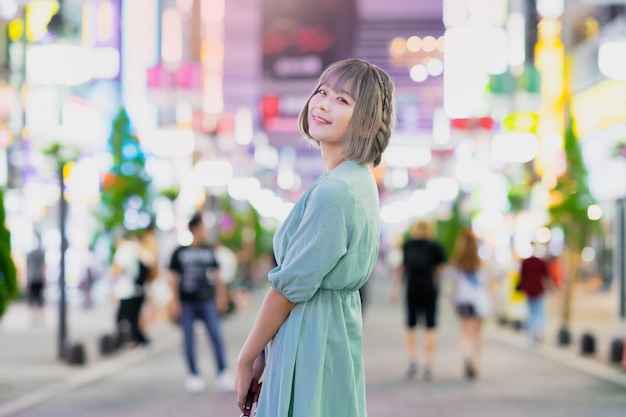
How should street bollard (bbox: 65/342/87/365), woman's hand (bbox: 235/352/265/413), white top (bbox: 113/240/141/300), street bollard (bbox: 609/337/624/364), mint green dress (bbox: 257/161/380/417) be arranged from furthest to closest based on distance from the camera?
white top (bbox: 113/240/141/300)
street bollard (bbox: 65/342/87/365)
street bollard (bbox: 609/337/624/364)
woman's hand (bbox: 235/352/265/413)
mint green dress (bbox: 257/161/380/417)

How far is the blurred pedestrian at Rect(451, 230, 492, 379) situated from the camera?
Answer: 13.6 meters

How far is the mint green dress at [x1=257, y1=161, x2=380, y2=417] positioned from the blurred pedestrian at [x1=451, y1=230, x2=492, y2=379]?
33.7 ft

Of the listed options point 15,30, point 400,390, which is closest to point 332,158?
point 400,390

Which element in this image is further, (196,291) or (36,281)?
(36,281)

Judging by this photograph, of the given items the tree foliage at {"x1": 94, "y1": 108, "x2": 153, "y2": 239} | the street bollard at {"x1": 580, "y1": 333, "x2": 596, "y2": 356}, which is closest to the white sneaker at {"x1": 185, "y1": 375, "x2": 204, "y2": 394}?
the street bollard at {"x1": 580, "y1": 333, "x2": 596, "y2": 356}

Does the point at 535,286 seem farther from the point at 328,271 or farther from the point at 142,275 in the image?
the point at 328,271

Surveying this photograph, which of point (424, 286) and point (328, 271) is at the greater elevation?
point (328, 271)

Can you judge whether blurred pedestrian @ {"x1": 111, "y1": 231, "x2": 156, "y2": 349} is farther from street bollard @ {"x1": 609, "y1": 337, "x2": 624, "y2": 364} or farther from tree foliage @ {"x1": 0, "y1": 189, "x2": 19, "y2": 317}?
street bollard @ {"x1": 609, "y1": 337, "x2": 624, "y2": 364}

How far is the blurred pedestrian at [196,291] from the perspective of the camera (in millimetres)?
12406

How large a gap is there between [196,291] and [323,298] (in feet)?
30.1

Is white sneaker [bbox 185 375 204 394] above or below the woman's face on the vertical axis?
below

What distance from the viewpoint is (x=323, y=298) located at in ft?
11.0

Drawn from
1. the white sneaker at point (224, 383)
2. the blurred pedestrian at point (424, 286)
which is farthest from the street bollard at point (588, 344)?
the white sneaker at point (224, 383)

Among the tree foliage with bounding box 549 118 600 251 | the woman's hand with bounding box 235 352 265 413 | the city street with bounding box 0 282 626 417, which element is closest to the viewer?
the woman's hand with bounding box 235 352 265 413
